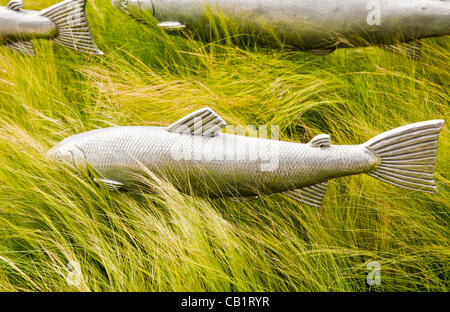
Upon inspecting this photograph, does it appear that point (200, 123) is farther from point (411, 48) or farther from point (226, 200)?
point (411, 48)

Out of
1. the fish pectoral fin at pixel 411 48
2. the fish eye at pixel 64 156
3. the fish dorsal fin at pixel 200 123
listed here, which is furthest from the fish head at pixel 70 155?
the fish pectoral fin at pixel 411 48

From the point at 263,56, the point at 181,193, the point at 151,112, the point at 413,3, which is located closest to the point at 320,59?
the point at 263,56

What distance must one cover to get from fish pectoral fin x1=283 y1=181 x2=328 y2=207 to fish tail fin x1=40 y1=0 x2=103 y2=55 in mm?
1054

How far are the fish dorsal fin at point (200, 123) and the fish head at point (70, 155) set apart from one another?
0.29 m

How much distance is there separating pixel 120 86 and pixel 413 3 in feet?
3.95

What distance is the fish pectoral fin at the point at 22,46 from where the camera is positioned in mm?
2031

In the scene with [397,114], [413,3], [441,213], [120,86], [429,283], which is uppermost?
[413,3]

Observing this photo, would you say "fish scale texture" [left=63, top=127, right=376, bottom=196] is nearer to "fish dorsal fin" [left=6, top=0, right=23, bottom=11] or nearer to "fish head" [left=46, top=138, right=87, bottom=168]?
"fish head" [left=46, top=138, right=87, bottom=168]

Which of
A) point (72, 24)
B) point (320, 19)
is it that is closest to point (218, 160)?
point (320, 19)

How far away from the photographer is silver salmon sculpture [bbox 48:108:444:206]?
4.30ft

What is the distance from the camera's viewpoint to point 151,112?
6.04 feet

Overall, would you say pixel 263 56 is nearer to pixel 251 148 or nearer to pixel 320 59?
pixel 320 59

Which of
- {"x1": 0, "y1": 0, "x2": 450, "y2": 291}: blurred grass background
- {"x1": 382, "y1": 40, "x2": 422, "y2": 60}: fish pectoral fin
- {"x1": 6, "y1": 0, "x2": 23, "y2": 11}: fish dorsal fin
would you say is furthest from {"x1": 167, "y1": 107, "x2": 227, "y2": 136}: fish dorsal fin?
{"x1": 6, "y1": 0, "x2": 23, "y2": 11}: fish dorsal fin

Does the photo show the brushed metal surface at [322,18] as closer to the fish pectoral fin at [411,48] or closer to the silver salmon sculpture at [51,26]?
the fish pectoral fin at [411,48]
